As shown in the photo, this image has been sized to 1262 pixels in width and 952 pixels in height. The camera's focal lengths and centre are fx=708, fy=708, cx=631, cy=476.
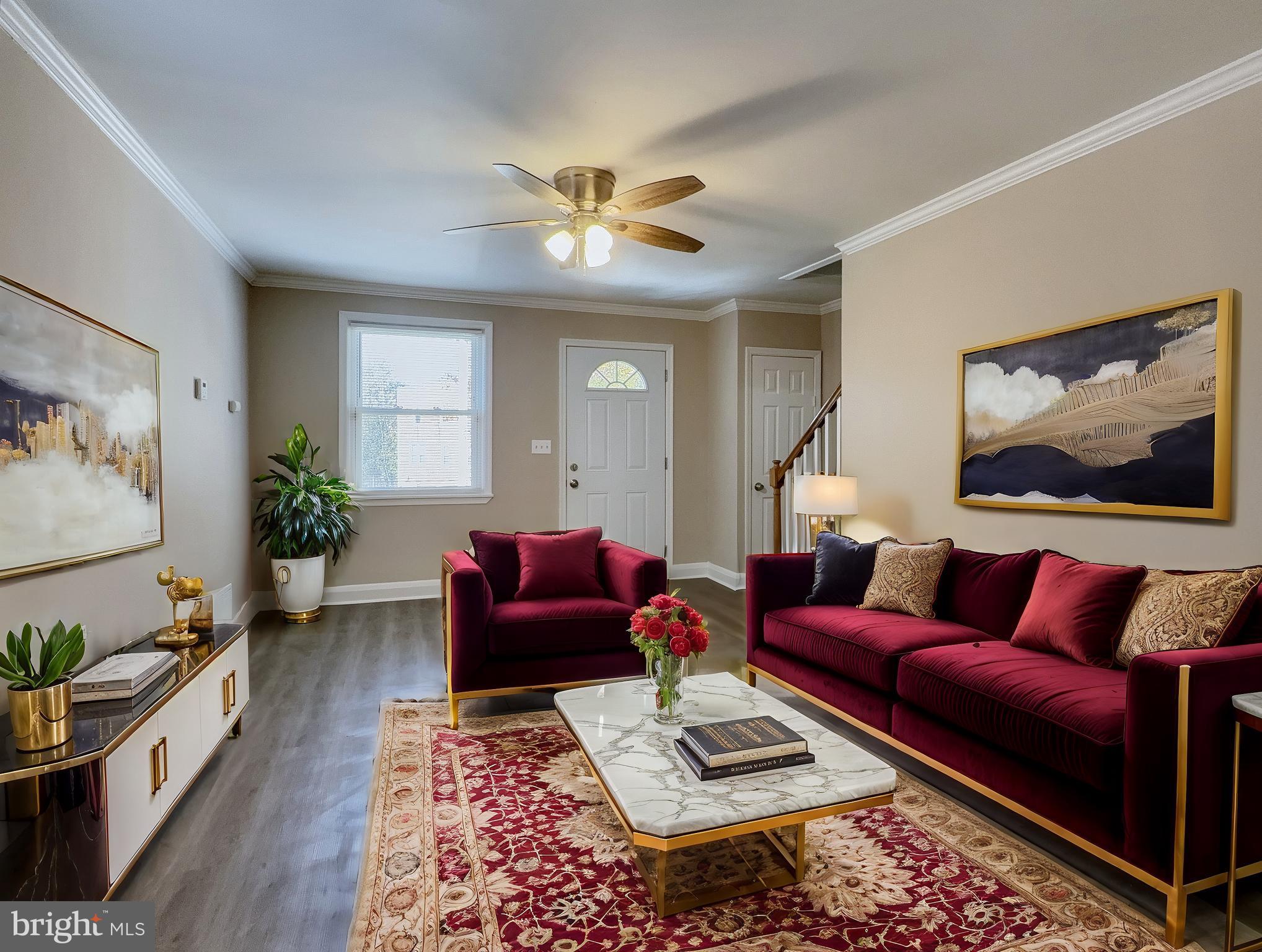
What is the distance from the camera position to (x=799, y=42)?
2324mm

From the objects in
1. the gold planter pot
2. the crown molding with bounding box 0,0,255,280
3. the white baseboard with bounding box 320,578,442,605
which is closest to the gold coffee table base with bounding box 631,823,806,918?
the gold planter pot

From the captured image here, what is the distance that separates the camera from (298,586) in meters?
5.05

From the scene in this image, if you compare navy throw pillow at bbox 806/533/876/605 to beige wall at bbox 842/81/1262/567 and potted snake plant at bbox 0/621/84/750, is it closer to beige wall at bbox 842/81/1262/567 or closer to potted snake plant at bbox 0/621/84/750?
beige wall at bbox 842/81/1262/567

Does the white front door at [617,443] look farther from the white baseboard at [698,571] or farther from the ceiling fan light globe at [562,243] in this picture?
the ceiling fan light globe at [562,243]

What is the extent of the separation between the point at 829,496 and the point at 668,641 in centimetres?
224

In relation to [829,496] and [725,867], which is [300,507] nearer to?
[829,496]

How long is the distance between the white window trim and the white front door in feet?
2.32

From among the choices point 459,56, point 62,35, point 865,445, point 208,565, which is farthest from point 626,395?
point 62,35

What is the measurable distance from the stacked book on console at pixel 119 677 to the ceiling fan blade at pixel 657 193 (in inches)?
96.2

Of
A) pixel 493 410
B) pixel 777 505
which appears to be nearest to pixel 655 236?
pixel 777 505

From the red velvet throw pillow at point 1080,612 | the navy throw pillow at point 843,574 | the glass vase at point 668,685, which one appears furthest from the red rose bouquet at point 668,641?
the navy throw pillow at point 843,574

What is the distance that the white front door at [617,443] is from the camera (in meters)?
6.34

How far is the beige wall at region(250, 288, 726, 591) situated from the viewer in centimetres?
548

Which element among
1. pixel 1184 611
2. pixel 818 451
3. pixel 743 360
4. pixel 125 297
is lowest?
pixel 1184 611
